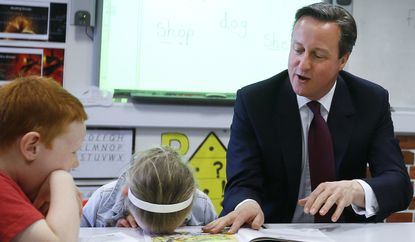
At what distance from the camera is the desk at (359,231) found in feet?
3.66

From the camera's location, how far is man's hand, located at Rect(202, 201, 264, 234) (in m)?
→ 1.12

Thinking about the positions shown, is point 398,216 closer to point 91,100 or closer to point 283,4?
point 283,4

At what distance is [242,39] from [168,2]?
14.5 inches

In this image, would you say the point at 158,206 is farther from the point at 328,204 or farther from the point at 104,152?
the point at 104,152

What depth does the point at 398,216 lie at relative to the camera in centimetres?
248

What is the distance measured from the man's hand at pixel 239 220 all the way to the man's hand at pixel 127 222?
0.19 meters

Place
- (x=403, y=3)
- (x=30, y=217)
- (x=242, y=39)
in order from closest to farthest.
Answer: (x=30, y=217), (x=242, y=39), (x=403, y=3)

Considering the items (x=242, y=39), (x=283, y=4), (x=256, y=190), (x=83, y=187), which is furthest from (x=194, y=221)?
(x=283, y=4)

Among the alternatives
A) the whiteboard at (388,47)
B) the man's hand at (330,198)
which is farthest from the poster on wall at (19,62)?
the whiteboard at (388,47)

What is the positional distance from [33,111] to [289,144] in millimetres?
860

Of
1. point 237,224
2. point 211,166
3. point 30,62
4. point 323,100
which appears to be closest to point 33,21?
point 30,62

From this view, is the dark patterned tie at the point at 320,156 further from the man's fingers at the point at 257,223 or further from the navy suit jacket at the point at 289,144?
the man's fingers at the point at 257,223

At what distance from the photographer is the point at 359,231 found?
3.95ft

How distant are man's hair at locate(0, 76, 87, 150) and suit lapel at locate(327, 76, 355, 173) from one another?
0.89 m
